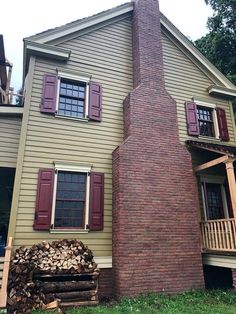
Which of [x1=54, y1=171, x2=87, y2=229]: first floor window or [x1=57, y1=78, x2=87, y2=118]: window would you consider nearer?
[x1=54, y1=171, x2=87, y2=229]: first floor window

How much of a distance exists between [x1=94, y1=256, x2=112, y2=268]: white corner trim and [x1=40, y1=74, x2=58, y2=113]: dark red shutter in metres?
4.51

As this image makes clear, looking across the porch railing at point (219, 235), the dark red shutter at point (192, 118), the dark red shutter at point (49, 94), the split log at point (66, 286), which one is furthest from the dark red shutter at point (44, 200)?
the dark red shutter at point (192, 118)

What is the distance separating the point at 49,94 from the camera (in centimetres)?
826

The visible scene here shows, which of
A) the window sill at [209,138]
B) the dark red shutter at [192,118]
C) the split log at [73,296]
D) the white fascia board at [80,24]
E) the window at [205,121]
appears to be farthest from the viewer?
the window at [205,121]

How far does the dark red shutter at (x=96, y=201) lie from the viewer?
752 centimetres

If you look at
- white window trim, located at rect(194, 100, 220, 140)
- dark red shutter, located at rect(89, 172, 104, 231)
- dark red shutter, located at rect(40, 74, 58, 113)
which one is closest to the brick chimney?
dark red shutter, located at rect(89, 172, 104, 231)

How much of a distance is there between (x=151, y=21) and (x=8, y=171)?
25.8ft

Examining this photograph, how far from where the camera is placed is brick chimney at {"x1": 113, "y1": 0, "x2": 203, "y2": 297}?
6.95 metres

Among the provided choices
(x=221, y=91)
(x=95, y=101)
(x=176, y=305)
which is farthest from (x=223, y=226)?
Result: (x=221, y=91)

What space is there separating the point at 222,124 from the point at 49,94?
678 centimetres

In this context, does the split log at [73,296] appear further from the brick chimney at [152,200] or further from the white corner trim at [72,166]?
the white corner trim at [72,166]

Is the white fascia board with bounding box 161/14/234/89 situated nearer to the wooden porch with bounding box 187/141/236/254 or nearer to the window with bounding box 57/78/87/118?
the wooden porch with bounding box 187/141/236/254

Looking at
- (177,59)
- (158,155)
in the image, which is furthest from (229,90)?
(158,155)

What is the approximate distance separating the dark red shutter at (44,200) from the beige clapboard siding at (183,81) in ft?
17.2
